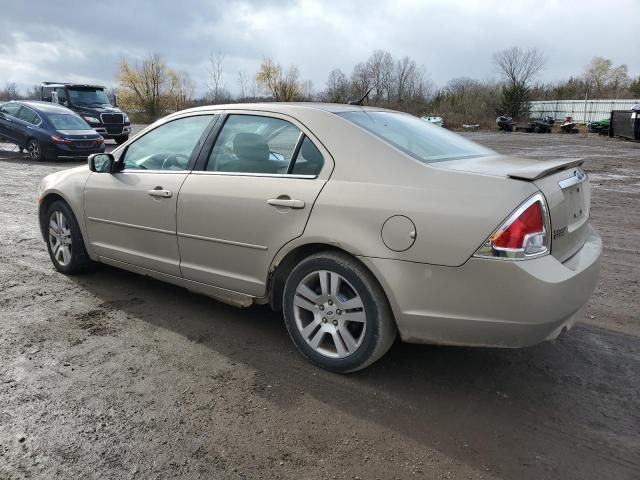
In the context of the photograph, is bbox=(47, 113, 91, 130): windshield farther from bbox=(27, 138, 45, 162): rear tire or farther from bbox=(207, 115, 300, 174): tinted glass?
bbox=(207, 115, 300, 174): tinted glass

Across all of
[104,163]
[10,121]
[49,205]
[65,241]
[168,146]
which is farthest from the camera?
[10,121]

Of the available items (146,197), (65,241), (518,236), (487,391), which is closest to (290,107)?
(146,197)

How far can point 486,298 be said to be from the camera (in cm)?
264

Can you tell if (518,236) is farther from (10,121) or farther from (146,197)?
(10,121)

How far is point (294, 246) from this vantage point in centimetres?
319

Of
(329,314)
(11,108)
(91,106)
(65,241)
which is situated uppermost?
(91,106)

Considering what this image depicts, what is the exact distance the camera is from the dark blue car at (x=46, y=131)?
50.9 feet

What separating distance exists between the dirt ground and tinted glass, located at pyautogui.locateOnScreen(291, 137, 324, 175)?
123 cm

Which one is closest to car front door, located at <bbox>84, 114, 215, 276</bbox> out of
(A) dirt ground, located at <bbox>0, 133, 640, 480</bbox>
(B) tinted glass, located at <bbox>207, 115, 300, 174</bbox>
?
(B) tinted glass, located at <bbox>207, 115, 300, 174</bbox>

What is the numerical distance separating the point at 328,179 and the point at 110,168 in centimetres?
222

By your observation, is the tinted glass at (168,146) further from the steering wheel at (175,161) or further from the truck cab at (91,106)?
the truck cab at (91,106)

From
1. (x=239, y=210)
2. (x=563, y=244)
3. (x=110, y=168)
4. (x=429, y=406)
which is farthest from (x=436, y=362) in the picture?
(x=110, y=168)

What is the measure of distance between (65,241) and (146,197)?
4.67ft

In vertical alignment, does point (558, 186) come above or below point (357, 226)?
above
